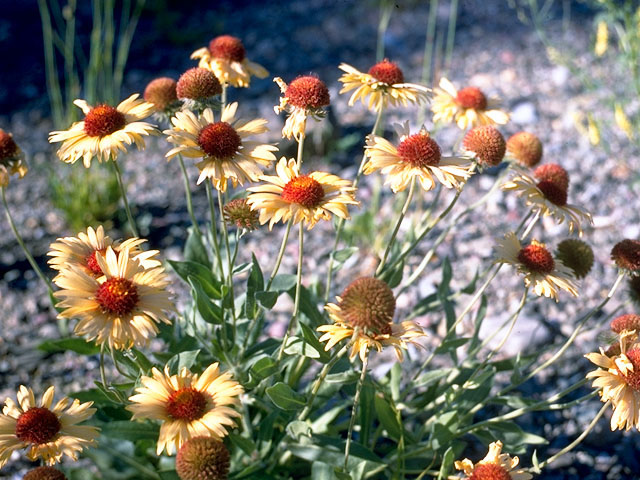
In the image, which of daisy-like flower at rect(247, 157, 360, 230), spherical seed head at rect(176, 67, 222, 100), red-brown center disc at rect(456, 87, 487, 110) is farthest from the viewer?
red-brown center disc at rect(456, 87, 487, 110)

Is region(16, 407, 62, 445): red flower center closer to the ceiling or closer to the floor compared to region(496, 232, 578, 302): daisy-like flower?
closer to the floor

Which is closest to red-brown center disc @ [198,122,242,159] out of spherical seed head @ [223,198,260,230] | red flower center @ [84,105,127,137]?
spherical seed head @ [223,198,260,230]

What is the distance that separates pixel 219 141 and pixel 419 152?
485 millimetres

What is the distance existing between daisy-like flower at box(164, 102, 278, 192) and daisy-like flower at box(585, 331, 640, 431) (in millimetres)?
885

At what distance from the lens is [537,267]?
5.96 feet

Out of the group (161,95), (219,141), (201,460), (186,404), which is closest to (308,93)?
(219,141)

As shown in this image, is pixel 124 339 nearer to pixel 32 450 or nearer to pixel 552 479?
pixel 32 450

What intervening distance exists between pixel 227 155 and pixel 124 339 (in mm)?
513

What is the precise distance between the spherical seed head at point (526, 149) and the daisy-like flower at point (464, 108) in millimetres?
87

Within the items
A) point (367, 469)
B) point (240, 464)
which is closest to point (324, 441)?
point (367, 469)

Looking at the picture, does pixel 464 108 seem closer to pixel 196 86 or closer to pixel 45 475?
pixel 196 86

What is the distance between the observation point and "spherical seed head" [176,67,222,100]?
1905mm

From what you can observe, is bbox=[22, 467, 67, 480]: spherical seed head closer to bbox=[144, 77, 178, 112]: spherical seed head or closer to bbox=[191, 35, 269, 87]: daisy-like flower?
bbox=[144, 77, 178, 112]: spherical seed head

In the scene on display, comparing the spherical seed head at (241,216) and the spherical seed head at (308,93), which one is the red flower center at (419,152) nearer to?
the spherical seed head at (308,93)
